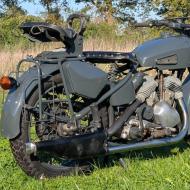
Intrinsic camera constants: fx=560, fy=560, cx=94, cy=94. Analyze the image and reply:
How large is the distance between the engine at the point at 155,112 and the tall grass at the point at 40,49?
996 centimetres

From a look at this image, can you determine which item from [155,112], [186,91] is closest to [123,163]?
[155,112]

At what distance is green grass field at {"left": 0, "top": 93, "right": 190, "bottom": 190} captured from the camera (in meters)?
4.59

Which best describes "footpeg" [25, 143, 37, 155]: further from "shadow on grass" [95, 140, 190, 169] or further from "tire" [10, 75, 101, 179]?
"shadow on grass" [95, 140, 190, 169]

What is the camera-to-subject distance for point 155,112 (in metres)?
5.39

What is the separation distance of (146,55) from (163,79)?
0.37 metres

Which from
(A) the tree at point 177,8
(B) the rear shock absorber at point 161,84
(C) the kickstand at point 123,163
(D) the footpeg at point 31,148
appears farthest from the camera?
(A) the tree at point 177,8

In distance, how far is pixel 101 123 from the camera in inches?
200

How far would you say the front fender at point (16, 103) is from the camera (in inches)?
186

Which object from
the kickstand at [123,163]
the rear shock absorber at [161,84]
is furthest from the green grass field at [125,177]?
the rear shock absorber at [161,84]

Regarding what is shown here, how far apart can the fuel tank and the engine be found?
17 centimetres

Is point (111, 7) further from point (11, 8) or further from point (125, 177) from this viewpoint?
point (125, 177)

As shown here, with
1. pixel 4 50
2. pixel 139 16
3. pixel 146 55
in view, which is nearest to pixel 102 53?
pixel 146 55

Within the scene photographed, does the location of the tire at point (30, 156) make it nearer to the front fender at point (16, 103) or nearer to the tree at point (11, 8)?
the front fender at point (16, 103)

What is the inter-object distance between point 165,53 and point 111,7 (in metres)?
32.7
